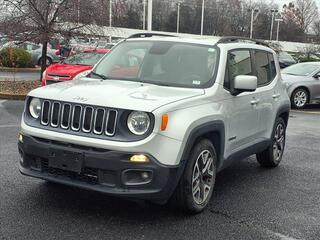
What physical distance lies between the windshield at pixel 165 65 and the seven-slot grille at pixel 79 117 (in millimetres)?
1050

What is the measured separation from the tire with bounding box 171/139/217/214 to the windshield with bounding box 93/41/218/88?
745 mm

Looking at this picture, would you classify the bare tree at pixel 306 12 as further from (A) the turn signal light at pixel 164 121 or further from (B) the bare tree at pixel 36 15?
(A) the turn signal light at pixel 164 121

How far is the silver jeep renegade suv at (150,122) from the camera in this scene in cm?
441

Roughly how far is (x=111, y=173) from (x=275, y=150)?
3.54m

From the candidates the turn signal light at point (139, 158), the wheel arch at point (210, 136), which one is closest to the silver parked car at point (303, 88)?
the wheel arch at point (210, 136)

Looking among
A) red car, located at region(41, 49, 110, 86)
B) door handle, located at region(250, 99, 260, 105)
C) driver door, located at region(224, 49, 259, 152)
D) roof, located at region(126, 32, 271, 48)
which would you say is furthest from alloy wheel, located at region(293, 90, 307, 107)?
door handle, located at region(250, 99, 260, 105)

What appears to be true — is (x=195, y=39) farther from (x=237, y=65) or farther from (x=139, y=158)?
(x=139, y=158)

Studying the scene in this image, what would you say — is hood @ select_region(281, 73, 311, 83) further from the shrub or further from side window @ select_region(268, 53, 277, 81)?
the shrub

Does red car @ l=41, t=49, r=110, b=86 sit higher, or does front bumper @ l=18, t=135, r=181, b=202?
front bumper @ l=18, t=135, r=181, b=202

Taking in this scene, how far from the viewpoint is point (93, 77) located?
580cm

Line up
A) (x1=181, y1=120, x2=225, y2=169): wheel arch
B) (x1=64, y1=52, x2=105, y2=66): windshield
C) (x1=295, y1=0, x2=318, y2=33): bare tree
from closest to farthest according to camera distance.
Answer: (x1=181, y1=120, x2=225, y2=169): wheel arch, (x1=64, y1=52, x2=105, y2=66): windshield, (x1=295, y1=0, x2=318, y2=33): bare tree

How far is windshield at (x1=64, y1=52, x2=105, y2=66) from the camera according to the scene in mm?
15215

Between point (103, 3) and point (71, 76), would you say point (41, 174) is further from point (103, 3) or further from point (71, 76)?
point (103, 3)

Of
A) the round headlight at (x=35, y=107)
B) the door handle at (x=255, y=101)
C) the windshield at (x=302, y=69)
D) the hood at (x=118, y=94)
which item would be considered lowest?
the windshield at (x=302, y=69)
